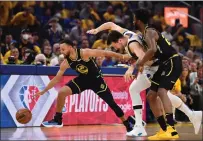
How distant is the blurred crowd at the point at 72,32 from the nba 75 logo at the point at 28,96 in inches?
27.1

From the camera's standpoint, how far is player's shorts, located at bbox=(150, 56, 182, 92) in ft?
34.6

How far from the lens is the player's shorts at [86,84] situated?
11680mm

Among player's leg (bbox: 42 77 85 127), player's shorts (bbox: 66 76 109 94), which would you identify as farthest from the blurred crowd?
player's leg (bbox: 42 77 85 127)

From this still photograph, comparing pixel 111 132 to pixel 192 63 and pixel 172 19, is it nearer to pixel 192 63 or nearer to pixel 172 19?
pixel 192 63

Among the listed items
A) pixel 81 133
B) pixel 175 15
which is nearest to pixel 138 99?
pixel 81 133

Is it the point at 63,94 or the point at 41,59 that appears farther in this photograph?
the point at 41,59

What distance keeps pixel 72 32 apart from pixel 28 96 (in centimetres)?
421

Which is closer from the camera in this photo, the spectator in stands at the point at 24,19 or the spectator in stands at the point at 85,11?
the spectator in stands at the point at 24,19

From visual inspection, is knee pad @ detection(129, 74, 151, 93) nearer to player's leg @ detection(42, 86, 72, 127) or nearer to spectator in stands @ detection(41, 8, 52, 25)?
player's leg @ detection(42, 86, 72, 127)

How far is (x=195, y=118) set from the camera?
1186 centimetres

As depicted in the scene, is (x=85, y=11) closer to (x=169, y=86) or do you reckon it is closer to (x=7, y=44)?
(x=7, y=44)

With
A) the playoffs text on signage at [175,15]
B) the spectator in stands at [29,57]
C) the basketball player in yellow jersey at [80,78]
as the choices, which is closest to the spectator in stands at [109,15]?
the playoffs text on signage at [175,15]

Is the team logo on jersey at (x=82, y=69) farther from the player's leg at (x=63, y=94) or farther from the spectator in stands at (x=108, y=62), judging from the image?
the spectator in stands at (x=108, y=62)

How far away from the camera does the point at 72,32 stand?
1877 cm
